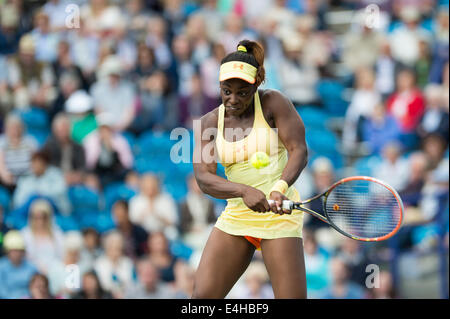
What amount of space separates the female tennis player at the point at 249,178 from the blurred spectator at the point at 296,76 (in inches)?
162

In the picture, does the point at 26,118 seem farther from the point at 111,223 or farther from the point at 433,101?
the point at 433,101

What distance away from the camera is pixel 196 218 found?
7.34 metres

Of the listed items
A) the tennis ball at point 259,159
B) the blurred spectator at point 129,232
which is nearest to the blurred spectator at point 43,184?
the blurred spectator at point 129,232

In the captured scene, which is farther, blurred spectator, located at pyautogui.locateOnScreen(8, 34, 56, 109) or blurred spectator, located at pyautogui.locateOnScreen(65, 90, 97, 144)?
blurred spectator, located at pyautogui.locateOnScreen(8, 34, 56, 109)

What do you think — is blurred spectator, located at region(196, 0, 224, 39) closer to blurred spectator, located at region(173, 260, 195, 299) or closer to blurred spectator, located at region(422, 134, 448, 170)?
blurred spectator, located at region(422, 134, 448, 170)

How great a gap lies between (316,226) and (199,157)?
3.17 m

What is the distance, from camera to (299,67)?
8.46m

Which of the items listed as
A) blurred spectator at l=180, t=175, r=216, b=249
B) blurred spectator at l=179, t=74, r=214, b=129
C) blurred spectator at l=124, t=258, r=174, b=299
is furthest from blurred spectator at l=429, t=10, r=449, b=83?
blurred spectator at l=124, t=258, r=174, b=299

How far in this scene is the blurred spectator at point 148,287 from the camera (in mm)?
6680

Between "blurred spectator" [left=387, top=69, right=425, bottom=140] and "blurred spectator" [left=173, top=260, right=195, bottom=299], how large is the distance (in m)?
2.72

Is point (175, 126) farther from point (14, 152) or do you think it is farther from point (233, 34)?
point (14, 152)

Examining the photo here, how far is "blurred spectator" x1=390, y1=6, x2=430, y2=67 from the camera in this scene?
829 centimetres

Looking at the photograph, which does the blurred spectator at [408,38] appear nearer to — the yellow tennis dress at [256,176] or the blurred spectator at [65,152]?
the blurred spectator at [65,152]
